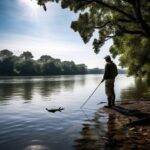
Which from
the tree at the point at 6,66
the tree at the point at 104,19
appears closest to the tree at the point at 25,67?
the tree at the point at 6,66

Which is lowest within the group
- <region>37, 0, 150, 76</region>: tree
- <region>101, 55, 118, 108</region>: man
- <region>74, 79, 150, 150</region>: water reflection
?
<region>74, 79, 150, 150</region>: water reflection

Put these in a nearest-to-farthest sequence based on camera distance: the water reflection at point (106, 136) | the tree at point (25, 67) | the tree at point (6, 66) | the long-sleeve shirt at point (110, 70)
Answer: the water reflection at point (106, 136)
the long-sleeve shirt at point (110, 70)
the tree at point (6, 66)
the tree at point (25, 67)

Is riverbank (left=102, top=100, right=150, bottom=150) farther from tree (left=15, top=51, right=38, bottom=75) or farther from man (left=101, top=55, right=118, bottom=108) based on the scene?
tree (left=15, top=51, right=38, bottom=75)

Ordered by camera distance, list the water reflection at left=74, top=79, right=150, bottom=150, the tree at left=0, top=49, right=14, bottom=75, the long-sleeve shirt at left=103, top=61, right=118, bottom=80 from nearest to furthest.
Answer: the water reflection at left=74, top=79, right=150, bottom=150 → the long-sleeve shirt at left=103, top=61, right=118, bottom=80 → the tree at left=0, top=49, right=14, bottom=75

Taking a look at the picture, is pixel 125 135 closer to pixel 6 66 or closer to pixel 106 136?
pixel 106 136

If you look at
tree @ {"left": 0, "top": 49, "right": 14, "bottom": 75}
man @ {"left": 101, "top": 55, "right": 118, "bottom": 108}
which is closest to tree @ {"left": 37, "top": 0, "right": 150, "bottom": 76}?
man @ {"left": 101, "top": 55, "right": 118, "bottom": 108}

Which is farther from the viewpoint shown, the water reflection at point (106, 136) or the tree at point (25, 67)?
the tree at point (25, 67)

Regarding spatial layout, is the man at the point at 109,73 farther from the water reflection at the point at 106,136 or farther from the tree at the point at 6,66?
the tree at the point at 6,66

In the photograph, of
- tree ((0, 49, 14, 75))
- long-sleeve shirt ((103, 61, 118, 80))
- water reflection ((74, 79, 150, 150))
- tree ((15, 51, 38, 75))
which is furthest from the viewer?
tree ((15, 51, 38, 75))

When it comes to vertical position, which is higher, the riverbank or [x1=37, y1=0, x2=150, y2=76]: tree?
[x1=37, y1=0, x2=150, y2=76]: tree

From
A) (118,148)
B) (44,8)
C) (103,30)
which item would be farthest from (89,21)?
(118,148)

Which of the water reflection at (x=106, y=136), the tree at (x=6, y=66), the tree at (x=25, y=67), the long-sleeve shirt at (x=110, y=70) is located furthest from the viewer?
the tree at (x=25, y=67)

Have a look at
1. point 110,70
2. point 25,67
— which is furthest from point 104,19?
point 25,67

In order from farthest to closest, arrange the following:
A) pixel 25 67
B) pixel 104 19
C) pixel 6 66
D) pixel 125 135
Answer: pixel 25 67
pixel 6 66
pixel 104 19
pixel 125 135
